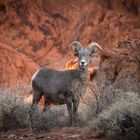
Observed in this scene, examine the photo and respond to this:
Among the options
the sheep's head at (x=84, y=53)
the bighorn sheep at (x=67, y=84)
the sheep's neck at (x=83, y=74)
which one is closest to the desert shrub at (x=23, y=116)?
the bighorn sheep at (x=67, y=84)

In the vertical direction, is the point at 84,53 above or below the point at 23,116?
above

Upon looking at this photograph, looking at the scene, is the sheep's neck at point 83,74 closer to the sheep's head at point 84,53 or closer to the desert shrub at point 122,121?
the sheep's head at point 84,53

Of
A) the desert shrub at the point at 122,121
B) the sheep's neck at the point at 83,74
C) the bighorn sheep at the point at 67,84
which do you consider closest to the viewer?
the desert shrub at the point at 122,121

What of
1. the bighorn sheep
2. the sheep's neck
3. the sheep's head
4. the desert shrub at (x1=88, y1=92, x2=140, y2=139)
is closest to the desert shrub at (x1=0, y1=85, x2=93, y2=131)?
the bighorn sheep

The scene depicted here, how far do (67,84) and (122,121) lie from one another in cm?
305

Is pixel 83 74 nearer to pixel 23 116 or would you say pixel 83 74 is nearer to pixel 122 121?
pixel 23 116

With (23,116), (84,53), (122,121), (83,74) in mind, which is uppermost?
(84,53)

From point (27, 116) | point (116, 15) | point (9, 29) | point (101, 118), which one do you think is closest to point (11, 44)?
point (9, 29)

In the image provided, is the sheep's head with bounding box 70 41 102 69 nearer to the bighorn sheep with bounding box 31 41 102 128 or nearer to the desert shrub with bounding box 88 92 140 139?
the bighorn sheep with bounding box 31 41 102 128

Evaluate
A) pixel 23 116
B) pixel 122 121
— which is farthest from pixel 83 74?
pixel 122 121

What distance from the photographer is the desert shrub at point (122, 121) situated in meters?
10.0

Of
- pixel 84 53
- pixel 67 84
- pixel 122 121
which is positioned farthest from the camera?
→ pixel 84 53

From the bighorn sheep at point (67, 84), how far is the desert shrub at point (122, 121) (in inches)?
87.5

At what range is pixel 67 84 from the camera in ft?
42.9
